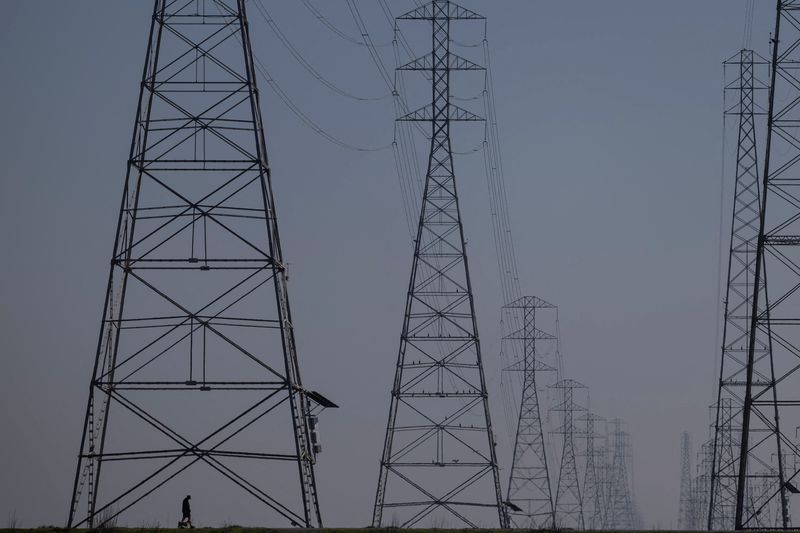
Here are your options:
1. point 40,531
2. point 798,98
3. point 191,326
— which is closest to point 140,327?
point 191,326

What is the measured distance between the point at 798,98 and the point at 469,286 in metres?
16.0

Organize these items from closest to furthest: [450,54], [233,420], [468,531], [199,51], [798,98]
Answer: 1. [468,531]
2. [233,420]
3. [199,51]
4. [798,98]
5. [450,54]

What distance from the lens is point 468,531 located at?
3312 centimetres

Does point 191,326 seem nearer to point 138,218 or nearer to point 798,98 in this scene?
point 138,218

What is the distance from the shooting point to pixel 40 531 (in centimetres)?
3047

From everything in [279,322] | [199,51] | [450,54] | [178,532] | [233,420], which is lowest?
[178,532]

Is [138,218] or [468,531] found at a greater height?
[138,218]

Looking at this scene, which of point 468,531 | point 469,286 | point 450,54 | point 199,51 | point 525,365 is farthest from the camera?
point 525,365

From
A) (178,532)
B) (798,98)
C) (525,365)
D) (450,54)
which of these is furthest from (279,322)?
(525,365)

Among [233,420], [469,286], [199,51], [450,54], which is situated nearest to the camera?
[233,420]

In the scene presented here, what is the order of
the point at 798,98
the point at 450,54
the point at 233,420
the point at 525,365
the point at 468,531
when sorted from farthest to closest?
the point at 525,365 < the point at 450,54 < the point at 798,98 < the point at 233,420 < the point at 468,531

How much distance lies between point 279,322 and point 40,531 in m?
8.94

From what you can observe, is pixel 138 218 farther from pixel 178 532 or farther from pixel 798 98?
pixel 798 98

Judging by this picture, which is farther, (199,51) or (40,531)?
(199,51)
